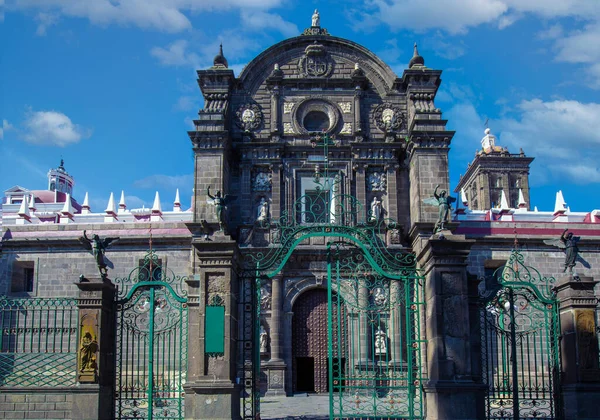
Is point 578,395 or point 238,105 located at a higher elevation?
point 238,105

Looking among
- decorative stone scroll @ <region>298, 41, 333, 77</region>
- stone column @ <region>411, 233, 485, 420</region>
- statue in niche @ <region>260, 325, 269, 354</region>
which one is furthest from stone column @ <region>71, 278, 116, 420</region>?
decorative stone scroll @ <region>298, 41, 333, 77</region>

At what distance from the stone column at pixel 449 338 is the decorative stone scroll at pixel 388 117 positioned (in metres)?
16.2

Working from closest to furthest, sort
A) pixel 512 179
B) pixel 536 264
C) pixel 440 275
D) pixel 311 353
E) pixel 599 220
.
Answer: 1. pixel 440 275
2. pixel 311 353
3. pixel 536 264
4. pixel 599 220
5. pixel 512 179

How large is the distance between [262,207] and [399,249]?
231 inches

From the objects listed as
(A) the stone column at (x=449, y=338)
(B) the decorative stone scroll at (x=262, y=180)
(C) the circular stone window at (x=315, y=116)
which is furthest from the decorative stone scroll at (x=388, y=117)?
(A) the stone column at (x=449, y=338)

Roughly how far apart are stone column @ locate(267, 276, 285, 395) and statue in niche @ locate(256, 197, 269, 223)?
251cm

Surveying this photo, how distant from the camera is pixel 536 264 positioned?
3053 centimetres

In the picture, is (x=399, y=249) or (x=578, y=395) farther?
(x=399, y=249)

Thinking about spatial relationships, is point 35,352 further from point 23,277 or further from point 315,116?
point 315,116

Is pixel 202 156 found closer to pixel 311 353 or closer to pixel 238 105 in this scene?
pixel 238 105

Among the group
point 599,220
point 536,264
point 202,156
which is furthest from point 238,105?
point 599,220

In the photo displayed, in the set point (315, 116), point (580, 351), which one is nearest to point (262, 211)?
point (315, 116)

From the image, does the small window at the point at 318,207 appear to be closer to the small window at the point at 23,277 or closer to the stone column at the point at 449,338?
the stone column at the point at 449,338

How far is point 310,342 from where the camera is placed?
28.2 metres
